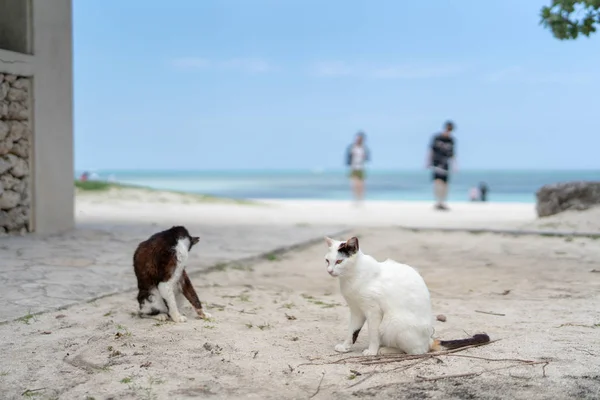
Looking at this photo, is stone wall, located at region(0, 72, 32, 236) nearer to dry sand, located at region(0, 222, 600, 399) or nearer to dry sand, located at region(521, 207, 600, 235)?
A: dry sand, located at region(0, 222, 600, 399)

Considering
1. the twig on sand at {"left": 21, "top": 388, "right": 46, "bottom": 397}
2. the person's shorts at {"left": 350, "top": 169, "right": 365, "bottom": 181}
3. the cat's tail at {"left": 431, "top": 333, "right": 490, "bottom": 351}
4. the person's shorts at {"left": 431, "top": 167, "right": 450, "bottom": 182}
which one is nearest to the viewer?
the twig on sand at {"left": 21, "top": 388, "right": 46, "bottom": 397}

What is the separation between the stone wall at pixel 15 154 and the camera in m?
8.98

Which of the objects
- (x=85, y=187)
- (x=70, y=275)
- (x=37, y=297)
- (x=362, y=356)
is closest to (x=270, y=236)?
(x=70, y=275)

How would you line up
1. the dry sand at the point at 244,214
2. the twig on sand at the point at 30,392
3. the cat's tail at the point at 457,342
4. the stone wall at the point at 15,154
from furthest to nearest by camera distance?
the dry sand at the point at 244,214 → the stone wall at the point at 15,154 → the cat's tail at the point at 457,342 → the twig on sand at the point at 30,392

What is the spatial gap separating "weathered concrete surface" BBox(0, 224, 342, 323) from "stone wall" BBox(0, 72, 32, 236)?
454mm

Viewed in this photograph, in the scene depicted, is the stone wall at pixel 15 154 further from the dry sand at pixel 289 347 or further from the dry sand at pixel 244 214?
the dry sand at pixel 289 347

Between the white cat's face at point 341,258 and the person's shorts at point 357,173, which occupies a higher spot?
the person's shorts at point 357,173

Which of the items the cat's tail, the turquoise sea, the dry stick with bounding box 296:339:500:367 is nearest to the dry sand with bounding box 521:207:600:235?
the cat's tail

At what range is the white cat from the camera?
160 inches

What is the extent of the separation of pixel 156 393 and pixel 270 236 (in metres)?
6.84

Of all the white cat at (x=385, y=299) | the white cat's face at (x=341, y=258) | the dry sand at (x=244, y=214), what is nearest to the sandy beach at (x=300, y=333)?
the white cat at (x=385, y=299)

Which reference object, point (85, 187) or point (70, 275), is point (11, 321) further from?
point (85, 187)

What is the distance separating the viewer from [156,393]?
358 centimetres

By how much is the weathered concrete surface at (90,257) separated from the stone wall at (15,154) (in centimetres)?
45
